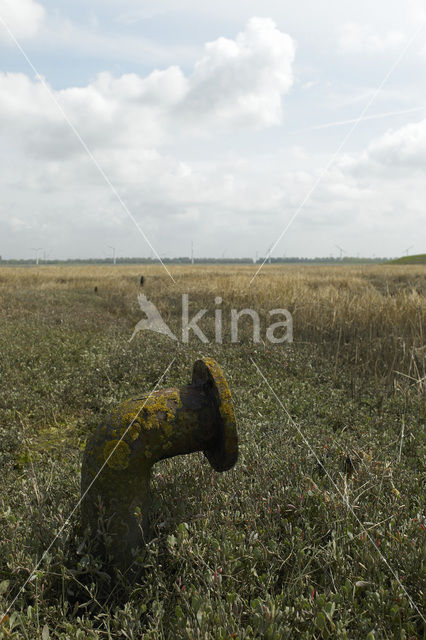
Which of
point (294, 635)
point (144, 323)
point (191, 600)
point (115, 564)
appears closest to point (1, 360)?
point (144, 323)

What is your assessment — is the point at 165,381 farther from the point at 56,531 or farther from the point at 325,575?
the point at 325,575

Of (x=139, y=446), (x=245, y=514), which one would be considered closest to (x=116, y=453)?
(x=139, y=446)

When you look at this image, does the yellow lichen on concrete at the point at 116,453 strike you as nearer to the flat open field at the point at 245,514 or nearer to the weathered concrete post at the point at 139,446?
the weathered concrete post at the point at 139,446

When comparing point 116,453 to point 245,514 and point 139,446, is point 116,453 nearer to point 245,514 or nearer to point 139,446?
point 139,446

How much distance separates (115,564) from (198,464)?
1.16 m

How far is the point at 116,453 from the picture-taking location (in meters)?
2.48

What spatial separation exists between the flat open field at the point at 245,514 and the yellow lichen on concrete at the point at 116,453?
1.56 ft

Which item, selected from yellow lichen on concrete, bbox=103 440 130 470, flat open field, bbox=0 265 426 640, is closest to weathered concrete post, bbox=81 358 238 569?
yellow lichen on concrete, bbox=103 440 130 470

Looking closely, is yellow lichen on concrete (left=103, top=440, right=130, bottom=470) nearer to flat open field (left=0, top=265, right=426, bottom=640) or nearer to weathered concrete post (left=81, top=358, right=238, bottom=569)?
weathered concrete post (left=81, top=358, right=238, bottom=569)

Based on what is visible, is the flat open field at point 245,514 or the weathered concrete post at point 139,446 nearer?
the flat open field at point 245,514

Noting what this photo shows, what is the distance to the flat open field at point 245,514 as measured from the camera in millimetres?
2209

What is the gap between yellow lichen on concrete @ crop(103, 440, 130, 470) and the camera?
248 cm

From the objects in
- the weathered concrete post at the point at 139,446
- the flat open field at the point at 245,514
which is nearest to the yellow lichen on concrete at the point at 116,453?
the weathered concrete post at the point at 139,446

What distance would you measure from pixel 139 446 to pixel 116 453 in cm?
14
